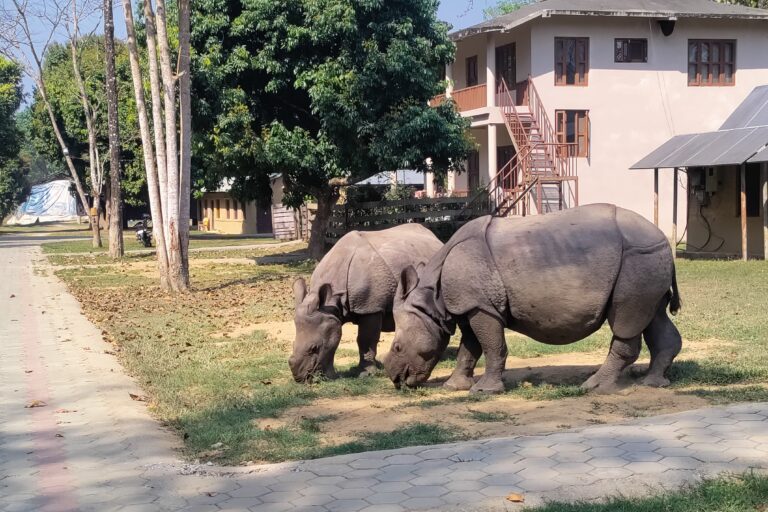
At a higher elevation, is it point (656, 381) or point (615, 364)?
point (615, 364)

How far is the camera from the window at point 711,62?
1235 inches

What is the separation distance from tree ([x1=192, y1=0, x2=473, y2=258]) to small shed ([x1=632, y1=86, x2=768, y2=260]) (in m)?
6.38

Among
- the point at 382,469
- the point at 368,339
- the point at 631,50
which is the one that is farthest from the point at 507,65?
the point at 382,469

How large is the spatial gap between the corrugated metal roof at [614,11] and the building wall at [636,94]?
493 mm

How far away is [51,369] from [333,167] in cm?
1232

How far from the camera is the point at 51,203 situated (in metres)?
89.7

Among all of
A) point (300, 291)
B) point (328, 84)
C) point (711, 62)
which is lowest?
point (300, 291)

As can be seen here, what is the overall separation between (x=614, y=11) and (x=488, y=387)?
78.0 ft

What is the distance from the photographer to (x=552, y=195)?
29.3 meters

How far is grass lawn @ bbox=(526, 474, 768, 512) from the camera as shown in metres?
4.82

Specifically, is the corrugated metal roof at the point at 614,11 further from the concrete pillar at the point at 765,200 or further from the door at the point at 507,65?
the concrete pillar at the point at 765,200

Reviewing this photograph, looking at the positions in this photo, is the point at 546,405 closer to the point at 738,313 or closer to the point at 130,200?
the point at 738,313

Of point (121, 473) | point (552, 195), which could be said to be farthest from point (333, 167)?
point (121, 473)

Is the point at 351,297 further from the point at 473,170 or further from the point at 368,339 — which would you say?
the point at 473,170
